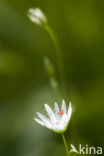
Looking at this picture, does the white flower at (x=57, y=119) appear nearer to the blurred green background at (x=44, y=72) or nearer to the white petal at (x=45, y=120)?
the white petal at (x=45, y=120)

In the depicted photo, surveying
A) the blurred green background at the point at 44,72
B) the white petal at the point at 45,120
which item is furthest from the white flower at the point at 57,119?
the blurred green background at the point at 44,72

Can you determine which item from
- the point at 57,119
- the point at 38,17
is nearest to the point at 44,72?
the point at 38,17

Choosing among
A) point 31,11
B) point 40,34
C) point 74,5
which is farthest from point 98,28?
point 31,11

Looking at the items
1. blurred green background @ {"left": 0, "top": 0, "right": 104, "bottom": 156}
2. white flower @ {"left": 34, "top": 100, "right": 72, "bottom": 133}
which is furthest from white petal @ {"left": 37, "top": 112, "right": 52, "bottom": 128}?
blurred green background @ {"left": 0, "top": 0, "right": 104, "bottom": 156}

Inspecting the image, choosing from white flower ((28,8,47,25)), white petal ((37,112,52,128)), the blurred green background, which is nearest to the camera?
white petal ((37,112,52,128))

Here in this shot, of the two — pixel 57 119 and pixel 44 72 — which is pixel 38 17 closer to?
pixel 57 119

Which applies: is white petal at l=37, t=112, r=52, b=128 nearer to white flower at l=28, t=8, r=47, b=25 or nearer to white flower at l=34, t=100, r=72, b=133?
white flower at l=34, t=100, r=72, b=133

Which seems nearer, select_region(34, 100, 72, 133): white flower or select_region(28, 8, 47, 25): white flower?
select_region(34, 100, 72, 133): white flower

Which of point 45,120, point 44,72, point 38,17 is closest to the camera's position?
point 45,120

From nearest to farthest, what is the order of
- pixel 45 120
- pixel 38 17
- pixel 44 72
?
pixel 45 120
pixel 38 17
pixel 44 72

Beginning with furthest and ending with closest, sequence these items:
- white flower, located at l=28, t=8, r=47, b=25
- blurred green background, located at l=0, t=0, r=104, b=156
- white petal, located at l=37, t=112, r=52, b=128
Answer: blurred green background, located at l=0, t=0, r=104, b=156
white flower, located at l=28, t=8, r=47, b=25
white petal, located at l=37, t=112, r=52, b=128
